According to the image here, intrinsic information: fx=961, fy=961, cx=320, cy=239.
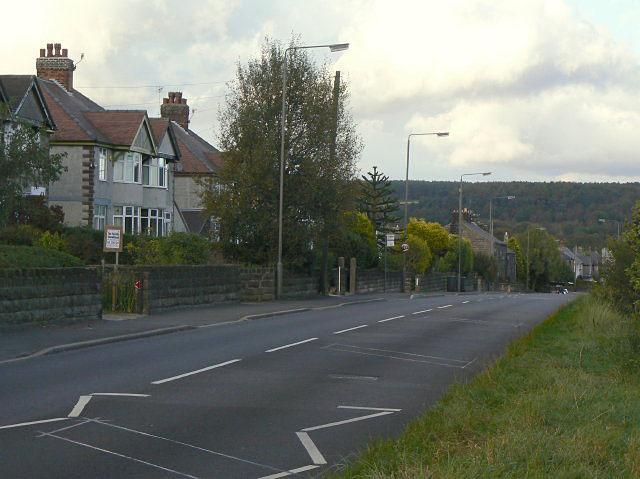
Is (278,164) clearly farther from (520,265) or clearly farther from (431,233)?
(520,265)

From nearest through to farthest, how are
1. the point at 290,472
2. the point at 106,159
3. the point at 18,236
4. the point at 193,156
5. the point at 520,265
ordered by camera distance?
the point at 290,472
the point at 18,236
the point at 106,159
the point at 193,156
the point at 520,265

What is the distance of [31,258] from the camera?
2530cm

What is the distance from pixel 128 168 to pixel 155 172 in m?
3.28

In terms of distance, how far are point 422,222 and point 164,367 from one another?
70.0 m

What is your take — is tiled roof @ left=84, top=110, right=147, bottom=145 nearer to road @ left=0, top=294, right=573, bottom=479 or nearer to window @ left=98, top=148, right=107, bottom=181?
window @ left=98, top=148, right=107, bottom=181

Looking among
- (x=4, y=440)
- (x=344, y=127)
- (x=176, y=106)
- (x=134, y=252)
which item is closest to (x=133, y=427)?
(x=4, y=440)

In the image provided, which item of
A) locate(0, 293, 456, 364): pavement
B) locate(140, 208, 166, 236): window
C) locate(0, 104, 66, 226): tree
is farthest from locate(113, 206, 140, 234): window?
locate(0, 104, 66, 226): tree

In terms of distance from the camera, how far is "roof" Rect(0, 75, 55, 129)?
40.4 metres

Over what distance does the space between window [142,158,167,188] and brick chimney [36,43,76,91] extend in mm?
6821

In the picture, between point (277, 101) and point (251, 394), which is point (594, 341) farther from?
point (277, 101)

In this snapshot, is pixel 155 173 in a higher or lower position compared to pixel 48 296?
higher

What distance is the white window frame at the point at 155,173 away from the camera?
176 ft

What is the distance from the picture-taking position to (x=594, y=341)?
18.2m

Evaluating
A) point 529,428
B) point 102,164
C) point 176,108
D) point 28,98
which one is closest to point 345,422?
point 529,428
